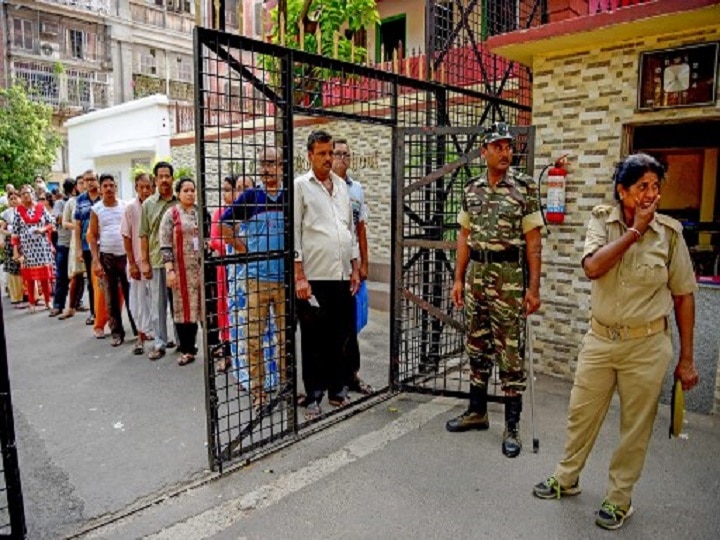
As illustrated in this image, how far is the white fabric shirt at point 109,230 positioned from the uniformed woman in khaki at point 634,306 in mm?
5347

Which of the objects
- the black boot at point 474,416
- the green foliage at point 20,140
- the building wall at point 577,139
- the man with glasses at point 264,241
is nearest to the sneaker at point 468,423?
the black boot at point 474,416

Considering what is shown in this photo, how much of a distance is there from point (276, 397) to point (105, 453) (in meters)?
1.21

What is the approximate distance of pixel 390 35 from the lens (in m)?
12.7

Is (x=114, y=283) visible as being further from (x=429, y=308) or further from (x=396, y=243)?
(x=429, y=308)

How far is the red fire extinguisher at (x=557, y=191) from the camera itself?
4992 millimetres

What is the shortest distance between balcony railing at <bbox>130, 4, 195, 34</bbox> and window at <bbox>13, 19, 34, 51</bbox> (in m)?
4.62

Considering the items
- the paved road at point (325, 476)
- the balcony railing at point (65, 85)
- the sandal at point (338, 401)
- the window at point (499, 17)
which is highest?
the balcony railing at point (65, 85)

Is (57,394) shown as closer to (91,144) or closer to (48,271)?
(48,271)

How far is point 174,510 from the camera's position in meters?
3.12

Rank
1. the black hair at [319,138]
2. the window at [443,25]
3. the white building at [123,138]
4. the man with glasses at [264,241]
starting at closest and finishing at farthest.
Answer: the man with glasses at [264,241], the black hair at [319,138], the window at [443,25], the white building at [123,138]

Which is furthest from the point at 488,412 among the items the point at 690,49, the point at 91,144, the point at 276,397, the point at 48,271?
the point at 91,144

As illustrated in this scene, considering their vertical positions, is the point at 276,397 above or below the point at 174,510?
above

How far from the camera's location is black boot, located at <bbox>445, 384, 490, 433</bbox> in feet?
13.4

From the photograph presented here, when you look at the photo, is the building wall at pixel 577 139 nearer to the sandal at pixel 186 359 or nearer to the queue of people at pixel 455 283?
the queue of people at pixel 455 283
